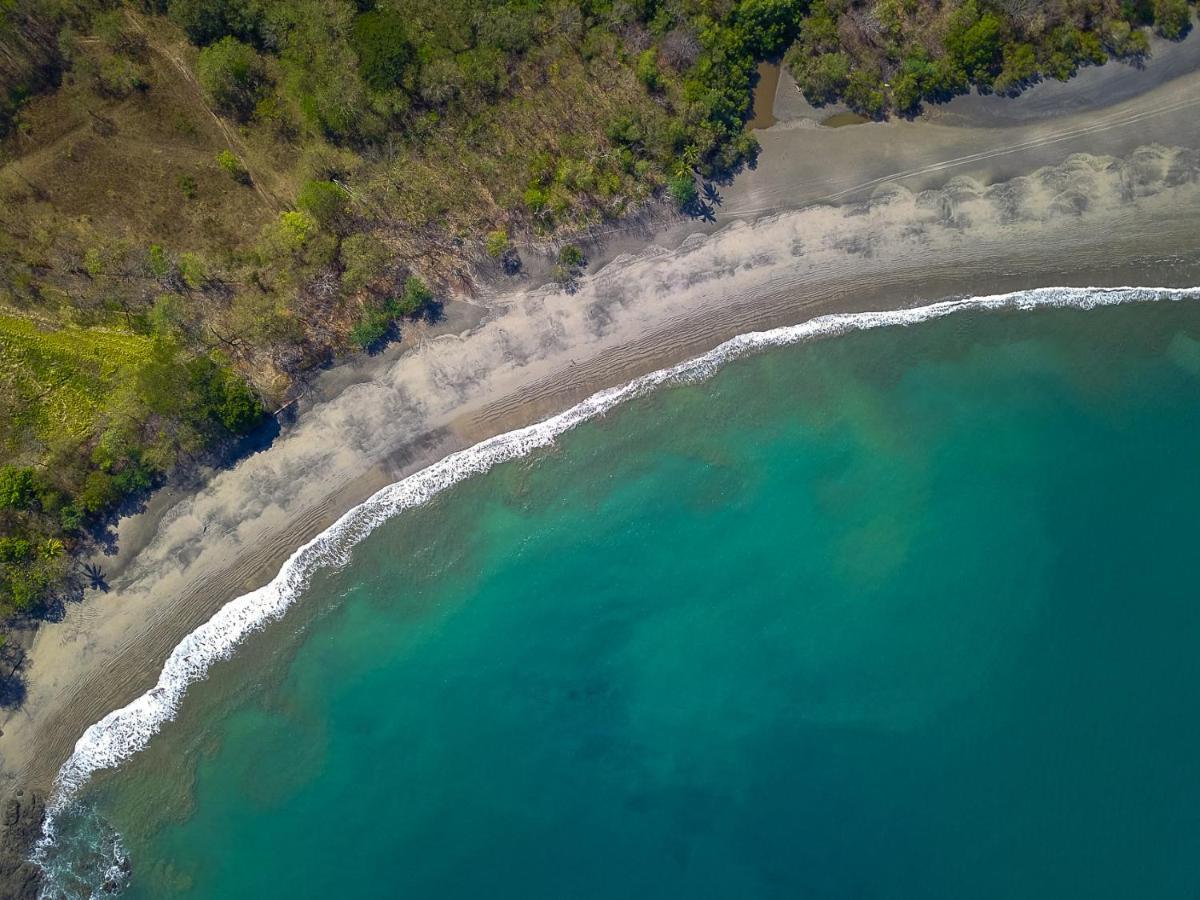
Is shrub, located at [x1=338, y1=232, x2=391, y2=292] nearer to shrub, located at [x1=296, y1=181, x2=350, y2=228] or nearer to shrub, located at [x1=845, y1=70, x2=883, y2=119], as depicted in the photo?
shrub, located at [x1=296, y1=181, x2=350, y2=228]

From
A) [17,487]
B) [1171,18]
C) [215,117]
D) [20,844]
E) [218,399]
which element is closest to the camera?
[17,487]

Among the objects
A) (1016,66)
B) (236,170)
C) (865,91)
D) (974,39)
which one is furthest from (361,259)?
(1016,66)

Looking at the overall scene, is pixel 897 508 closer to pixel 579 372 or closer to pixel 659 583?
pixel 659 583

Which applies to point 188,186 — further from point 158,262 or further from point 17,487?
point 17,487

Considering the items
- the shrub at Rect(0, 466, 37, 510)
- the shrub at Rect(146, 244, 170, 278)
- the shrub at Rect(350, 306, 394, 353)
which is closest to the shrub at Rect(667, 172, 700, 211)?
the shrub at Rect(350, 306, 394, 353)

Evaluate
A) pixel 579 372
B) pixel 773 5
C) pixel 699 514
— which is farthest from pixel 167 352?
pixel 773 5

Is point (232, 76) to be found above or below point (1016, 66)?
above
